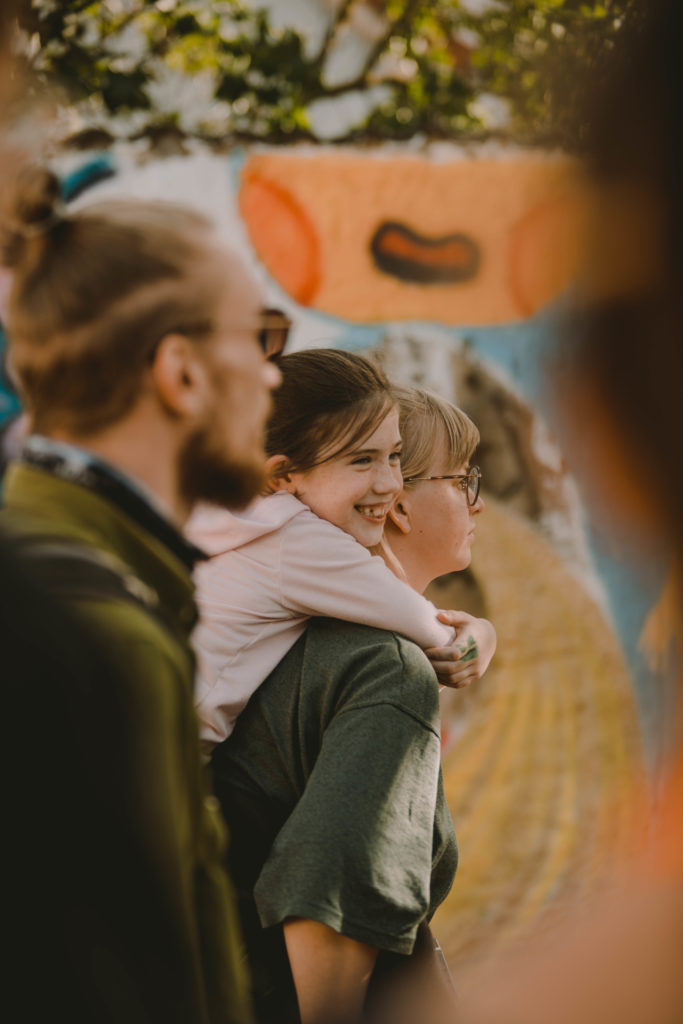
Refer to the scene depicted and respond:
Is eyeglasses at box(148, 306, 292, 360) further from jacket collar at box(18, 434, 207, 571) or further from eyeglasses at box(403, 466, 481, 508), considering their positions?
eyeglasses at box(403, 466, 481, 508)

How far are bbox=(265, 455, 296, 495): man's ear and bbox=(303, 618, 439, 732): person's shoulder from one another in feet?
0.95

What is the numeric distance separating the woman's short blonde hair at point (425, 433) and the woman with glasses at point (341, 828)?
1.28 feet

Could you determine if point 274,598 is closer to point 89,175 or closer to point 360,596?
point 360,596

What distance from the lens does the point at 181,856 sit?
891 mm

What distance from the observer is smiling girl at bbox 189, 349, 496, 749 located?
1.54 metres

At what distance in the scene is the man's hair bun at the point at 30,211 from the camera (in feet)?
3.49

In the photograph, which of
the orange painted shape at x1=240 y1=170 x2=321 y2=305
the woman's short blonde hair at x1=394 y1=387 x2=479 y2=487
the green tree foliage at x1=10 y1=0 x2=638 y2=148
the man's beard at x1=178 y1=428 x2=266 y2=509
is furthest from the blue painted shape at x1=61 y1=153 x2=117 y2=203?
the man's beard at x1=178 y1=428 x2=266 y2=509

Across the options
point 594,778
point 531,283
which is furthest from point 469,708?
point 531,283

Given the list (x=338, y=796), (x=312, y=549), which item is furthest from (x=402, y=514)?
(x=338, y=796)

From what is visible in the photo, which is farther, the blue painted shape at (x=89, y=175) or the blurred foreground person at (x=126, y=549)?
the blue painted shape at (x=89, y=175)

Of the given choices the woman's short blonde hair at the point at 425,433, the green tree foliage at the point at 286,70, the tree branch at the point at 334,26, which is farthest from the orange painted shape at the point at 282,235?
the woman's short blonde hair at the point at 425,433

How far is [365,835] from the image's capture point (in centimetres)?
136

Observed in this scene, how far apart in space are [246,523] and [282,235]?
2689mm

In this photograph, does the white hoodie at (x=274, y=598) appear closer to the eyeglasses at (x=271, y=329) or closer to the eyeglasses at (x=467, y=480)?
the eyeglasses at (x=467, y=480)
